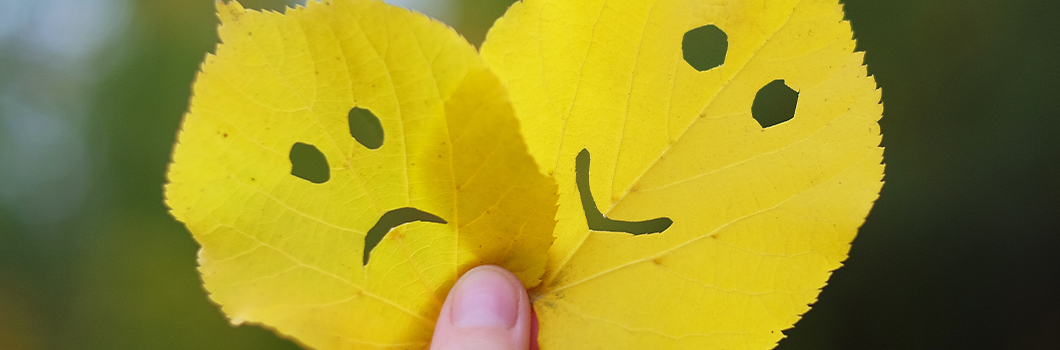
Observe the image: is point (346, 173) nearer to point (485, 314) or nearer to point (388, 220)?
point (388, 220)

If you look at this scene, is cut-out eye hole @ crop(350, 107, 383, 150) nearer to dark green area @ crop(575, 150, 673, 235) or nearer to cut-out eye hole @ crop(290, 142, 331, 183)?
cut-out eye hole @ crop(290, 142, 331, 183)

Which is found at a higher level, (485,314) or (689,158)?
(689,158)

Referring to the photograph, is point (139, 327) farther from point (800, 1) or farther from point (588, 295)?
point (800, 1)

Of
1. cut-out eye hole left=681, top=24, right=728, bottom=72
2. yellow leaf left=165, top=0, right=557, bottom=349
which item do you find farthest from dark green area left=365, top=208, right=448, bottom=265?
cut-out eye hole left=681, top=24, right=728, bottom=72

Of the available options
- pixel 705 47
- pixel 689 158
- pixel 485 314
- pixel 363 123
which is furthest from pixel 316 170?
pixel 705 47

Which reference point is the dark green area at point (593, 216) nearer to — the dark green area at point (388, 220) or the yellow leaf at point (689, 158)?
the yellow leaf at point (689, 158)

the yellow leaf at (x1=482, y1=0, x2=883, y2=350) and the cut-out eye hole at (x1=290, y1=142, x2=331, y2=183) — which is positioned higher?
the yellow leaf at (x1=482, y1=0, x2=883, y2=350)
